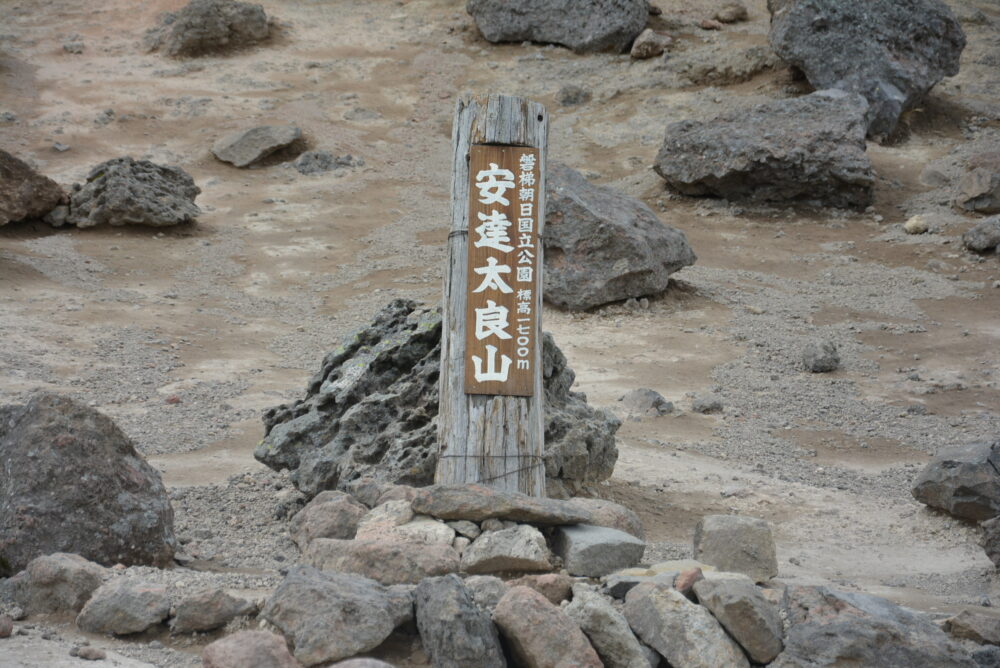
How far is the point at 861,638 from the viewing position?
3070 millimetres

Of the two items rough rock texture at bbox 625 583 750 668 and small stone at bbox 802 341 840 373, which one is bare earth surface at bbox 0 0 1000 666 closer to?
small stone at bbox 802 341 840 373

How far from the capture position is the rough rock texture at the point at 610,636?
126 inches

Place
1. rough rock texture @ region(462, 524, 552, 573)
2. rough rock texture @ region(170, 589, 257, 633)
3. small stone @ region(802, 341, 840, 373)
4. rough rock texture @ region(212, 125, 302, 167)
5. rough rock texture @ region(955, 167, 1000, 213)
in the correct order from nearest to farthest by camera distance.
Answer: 1. rough rock texture @ region(170, 589, 257, 633)
2. rough rock texture @ region(462, 524, 552, 573)
3. small stone @ region(802, 341, 840, 373)
4. rough rock texture @ region(955, 167, 1000, 213)
5. rough rock texture @ region(212, 125, 302, 167)

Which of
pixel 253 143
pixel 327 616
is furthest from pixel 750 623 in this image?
pixel 253 143

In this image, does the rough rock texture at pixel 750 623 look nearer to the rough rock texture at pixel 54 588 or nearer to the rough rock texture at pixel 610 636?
the rough rock texture at pixel 610 636

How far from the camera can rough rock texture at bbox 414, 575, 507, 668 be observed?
3.08 m

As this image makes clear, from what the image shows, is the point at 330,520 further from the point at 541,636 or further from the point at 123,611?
the point at 541,636

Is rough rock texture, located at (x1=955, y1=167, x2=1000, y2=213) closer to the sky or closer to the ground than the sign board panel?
closer to the ground

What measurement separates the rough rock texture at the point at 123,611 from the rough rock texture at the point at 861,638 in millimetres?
1943

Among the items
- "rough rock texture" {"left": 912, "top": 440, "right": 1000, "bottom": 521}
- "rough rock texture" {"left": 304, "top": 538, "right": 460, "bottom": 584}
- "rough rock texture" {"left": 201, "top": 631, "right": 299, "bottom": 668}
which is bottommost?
"rough rock texture" {"left": 912, "top": 440, "right": 1000, "bottom": 521}

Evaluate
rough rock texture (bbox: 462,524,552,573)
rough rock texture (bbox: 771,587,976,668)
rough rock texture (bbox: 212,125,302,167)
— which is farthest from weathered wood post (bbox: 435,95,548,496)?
rough rock texture (bbox: 212,125,302,167)

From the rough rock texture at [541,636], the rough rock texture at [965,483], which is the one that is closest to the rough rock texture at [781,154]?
the rough rock texture at [965,483]

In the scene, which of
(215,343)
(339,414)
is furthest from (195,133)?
(339,414)

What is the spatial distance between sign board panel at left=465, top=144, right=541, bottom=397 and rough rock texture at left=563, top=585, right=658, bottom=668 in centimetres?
170
